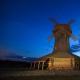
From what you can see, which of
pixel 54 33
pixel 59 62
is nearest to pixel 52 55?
pixel 59 62

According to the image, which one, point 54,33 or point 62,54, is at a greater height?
point 54,33

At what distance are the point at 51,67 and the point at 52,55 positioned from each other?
75.0 inches

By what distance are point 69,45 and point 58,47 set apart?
1.90m

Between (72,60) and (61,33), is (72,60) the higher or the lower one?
the lower one

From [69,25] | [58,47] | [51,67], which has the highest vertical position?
[69,25]

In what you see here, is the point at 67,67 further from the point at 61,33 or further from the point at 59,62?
the point at 61,33

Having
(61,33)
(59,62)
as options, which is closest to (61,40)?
(61,33)

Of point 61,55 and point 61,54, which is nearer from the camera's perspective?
point 61,55

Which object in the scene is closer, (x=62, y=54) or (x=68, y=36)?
(x=62, y=54)

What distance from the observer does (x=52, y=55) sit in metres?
38.8

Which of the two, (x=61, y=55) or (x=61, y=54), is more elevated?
(x=61, y=54)

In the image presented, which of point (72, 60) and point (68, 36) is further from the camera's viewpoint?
point (68, 36)

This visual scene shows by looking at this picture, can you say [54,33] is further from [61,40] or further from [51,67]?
[51,67]

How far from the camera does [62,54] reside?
126 ft
